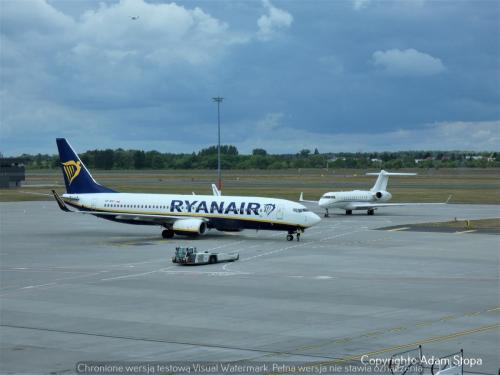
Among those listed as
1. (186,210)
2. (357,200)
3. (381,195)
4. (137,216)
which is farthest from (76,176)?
(381,195)

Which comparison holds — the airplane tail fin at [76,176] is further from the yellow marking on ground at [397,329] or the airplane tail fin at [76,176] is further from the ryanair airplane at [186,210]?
the yellow marking on ground at [397,329]

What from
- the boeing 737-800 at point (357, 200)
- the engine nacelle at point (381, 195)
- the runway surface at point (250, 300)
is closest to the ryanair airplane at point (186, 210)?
the runway surface at point (250, 300)

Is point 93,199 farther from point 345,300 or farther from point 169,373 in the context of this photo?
point 169,373

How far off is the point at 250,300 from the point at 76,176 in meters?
42.4

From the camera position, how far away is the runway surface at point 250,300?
2709cm

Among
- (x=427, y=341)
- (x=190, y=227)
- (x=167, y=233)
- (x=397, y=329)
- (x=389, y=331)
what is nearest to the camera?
(x=427, y=341)

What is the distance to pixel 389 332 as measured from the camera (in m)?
29.7

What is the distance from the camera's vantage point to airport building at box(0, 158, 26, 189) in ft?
520

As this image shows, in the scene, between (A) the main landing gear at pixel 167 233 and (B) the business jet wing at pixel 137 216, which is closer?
(B) the business jet wing at pixel 137 216

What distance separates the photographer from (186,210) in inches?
2672

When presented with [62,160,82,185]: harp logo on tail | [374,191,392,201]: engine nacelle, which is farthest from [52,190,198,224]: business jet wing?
[374,191,392,201]: engine nacelle

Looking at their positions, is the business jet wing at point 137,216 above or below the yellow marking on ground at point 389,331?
above

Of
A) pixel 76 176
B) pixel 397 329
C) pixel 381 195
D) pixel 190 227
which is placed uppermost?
pixel 76 176

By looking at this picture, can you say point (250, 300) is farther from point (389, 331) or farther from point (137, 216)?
point (137, 216)
